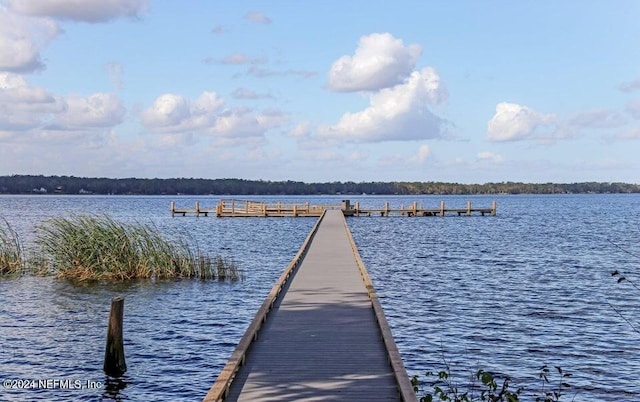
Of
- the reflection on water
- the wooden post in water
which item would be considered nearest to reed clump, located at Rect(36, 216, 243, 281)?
the reflection on water

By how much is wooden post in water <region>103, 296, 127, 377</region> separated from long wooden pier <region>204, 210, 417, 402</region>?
8.86ft

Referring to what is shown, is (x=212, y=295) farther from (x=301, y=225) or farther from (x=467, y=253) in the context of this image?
(x=301, y=225)

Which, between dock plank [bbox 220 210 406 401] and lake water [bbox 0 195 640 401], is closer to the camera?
dock plank [bbox 220 210 406 401]

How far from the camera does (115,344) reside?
41.2 feet

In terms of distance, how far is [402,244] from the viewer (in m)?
40.7

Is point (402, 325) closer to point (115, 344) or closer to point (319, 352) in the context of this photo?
point (319, 352)

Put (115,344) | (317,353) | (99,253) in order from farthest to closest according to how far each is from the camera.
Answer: (99,253) → (115,344) → (317,353)

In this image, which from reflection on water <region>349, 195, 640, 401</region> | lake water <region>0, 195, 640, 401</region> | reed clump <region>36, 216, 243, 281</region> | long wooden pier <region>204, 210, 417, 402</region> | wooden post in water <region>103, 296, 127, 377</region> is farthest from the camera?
reed clump <region>36, 216, 243, 281</region>

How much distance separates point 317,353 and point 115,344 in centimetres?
445

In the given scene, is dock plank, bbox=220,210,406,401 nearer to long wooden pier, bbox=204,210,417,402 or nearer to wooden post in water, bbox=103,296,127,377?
long wooden pier, bbox=204,210,417,402

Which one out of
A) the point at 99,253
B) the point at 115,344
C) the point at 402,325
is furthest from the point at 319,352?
the point at 99,253

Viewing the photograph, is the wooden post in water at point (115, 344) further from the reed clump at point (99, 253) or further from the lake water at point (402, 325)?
the reed clump at point (99, 253)

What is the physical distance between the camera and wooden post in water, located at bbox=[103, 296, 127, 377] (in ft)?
40.5

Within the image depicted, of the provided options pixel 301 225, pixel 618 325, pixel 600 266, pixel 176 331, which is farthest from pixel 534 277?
pixel 301 225
